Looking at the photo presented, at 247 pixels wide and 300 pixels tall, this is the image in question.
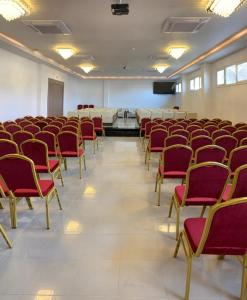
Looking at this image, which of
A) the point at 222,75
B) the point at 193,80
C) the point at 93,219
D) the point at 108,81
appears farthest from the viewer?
the point at 108,81

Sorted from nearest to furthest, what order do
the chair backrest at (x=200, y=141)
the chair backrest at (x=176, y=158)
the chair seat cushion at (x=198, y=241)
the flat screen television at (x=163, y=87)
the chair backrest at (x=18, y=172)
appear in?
1. the chair seat cushion at (x=198, y=241)
2. the chair backrest at (x=18, y=172)
3. the chair backrest at (x=176, y=158)
4. the chair backrest at (x=200, y=141)
5. the flat screen television at (x=163, y=87)

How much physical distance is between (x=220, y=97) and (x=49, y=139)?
32.3 feet

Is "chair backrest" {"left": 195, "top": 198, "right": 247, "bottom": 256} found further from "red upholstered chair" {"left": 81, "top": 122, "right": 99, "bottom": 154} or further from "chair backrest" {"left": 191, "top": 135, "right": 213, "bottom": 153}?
"red upholstered chair" {"left": 81, "top": 122, "right": 99, "bottom": 154}

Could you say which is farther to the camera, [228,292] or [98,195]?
[98,195]

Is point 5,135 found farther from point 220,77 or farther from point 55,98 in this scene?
point 55,98

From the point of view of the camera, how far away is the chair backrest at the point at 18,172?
338cm

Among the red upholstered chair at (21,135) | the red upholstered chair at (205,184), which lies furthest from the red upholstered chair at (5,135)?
the red upholstered chair at (205,184)

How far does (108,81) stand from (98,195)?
72.8ft

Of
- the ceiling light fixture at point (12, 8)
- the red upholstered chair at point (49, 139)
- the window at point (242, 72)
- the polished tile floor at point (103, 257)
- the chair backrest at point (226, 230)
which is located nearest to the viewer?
the chair backrest at point (226, 230)

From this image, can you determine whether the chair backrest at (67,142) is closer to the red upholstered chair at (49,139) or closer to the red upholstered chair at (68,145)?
the red upholstered chair at (68,145)

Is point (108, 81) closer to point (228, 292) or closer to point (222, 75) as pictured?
point (222, 75)

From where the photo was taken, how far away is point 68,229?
3729 mm

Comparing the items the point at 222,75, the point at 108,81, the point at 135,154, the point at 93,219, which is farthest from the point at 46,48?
the point at 108,81

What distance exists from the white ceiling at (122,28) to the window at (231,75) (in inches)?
28.8
